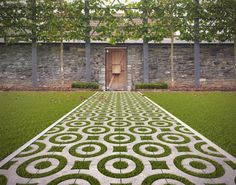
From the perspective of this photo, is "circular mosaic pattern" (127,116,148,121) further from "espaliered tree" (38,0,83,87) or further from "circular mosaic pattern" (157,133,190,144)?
"espaliered tree" (38,0,83,87)

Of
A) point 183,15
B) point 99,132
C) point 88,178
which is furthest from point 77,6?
point 88,178

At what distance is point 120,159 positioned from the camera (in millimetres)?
2594

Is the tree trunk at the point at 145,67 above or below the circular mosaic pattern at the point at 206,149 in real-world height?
above

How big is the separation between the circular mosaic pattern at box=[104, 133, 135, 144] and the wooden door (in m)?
13.1

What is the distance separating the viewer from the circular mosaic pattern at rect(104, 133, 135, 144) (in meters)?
3.28

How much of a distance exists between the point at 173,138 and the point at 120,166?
4.48 feet

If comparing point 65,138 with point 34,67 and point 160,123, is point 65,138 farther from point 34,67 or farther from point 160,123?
point 34,67

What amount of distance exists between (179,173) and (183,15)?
15.9 m

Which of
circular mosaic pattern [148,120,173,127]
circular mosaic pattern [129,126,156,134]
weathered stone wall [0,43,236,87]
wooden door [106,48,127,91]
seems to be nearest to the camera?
circular mosaic pattern [129,126,156,134]

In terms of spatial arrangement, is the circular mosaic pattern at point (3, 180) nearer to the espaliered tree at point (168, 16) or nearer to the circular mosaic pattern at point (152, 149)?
the circular mosaic pattern at point (152, 149)

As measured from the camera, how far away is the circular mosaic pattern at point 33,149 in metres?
2.80

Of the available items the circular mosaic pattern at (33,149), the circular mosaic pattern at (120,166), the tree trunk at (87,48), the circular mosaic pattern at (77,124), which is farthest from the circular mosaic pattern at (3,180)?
the tree trunk at (87,48)

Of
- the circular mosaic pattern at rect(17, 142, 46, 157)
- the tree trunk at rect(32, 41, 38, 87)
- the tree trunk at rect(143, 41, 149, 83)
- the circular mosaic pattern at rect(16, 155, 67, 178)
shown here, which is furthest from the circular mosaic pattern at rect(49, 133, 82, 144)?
the tree trunk at rect(32, 41, 38, 87)

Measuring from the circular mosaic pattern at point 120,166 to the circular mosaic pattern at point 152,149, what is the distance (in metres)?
0.24
